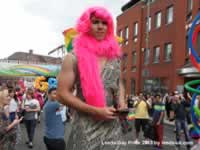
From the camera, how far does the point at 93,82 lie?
2.22m

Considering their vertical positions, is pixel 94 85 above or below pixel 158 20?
below

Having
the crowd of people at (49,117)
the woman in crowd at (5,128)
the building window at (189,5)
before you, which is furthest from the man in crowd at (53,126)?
the building window at (189,5)

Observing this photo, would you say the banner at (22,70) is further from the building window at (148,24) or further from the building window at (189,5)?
the building window at (189,5)

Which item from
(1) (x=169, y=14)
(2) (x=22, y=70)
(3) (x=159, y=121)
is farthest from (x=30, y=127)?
(2) (x=22, y=70)

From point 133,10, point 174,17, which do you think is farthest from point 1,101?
point 133,10

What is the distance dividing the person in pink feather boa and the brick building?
21.2 meters

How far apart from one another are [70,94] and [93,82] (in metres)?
0.15

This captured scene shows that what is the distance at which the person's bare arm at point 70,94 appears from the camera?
85.9 inches

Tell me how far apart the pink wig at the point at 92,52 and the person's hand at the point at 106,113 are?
5 cm

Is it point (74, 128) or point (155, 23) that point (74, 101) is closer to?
point (74, 128)

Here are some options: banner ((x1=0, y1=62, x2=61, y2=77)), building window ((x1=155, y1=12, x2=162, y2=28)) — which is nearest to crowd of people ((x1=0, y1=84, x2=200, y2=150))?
building window ((x1=155, y1=12, x2=162, y2=28))

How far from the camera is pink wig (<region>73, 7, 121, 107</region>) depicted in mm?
2221

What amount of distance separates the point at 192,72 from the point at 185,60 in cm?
258

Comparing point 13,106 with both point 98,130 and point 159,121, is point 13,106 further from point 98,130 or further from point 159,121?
point 98,130
